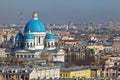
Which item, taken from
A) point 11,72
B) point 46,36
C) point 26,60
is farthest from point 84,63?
point 11,72

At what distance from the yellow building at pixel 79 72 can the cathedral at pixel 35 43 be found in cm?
971

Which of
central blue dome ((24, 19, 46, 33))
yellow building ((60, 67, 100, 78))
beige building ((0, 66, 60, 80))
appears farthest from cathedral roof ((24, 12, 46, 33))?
beige building ((0, 66, 60, 80))

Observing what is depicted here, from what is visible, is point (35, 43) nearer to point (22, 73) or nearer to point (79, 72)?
point (79, 72)

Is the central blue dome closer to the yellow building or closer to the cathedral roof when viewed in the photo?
the cathedral roof

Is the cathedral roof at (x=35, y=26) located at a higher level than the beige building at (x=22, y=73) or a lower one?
higher

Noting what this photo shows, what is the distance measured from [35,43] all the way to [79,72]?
13252 millimetres

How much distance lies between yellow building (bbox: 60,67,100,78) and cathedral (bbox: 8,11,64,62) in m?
9.71

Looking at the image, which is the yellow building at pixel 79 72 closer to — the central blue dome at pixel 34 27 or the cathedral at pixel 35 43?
the cathedral at pixel 35 43

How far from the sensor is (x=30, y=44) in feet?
180

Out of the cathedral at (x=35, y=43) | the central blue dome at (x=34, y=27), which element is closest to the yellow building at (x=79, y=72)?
the cathedral at (x=35, y=43)

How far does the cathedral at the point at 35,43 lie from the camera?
54438 millimetres

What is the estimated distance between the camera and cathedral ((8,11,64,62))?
2143 inches

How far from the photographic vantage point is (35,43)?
56031mm

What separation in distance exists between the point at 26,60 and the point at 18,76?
13168 mm
